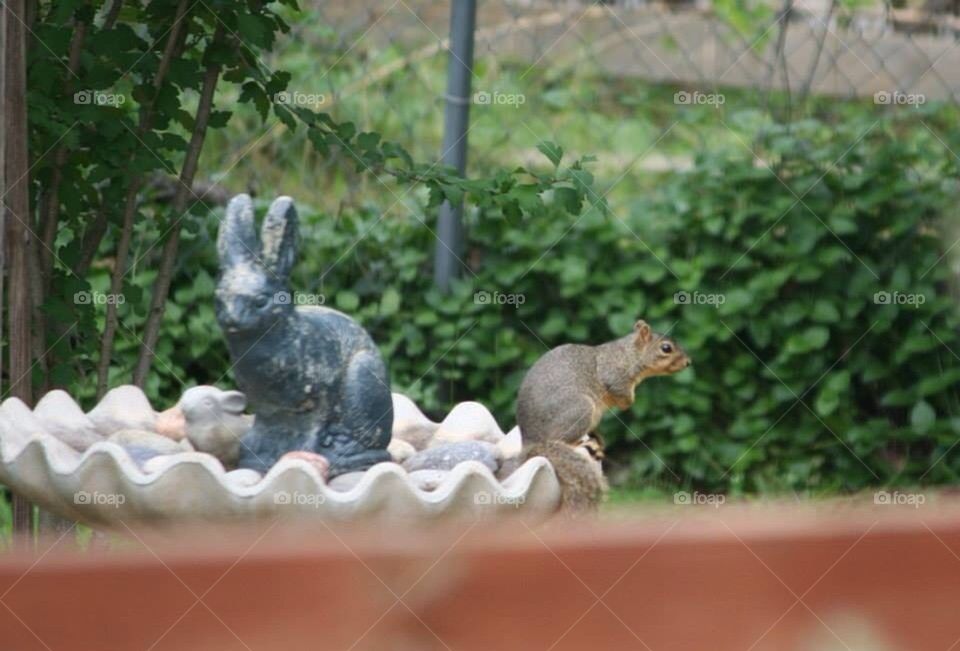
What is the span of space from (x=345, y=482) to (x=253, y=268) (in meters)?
0.38

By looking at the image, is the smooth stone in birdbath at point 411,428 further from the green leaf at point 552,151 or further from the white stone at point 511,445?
the green leaf at point 552,151

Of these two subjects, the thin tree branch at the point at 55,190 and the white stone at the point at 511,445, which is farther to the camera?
the thin tree branch at the point at 55,190

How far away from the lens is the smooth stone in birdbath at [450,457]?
8.69 ft

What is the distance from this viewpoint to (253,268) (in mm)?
2393

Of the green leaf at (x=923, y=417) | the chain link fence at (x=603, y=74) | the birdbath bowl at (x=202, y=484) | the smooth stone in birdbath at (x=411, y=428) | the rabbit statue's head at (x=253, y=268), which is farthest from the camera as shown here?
the chain link fence at (x=603, y=74)

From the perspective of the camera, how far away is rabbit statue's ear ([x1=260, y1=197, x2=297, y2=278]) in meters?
2.43

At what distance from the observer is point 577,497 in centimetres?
261

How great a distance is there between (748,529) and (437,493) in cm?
138

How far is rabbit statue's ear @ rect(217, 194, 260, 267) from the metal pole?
86.9 inches

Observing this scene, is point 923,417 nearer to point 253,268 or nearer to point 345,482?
point 345,482

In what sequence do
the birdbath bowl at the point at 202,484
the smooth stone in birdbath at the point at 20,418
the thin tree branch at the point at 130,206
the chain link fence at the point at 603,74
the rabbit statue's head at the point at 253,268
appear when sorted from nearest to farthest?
the birdbath bowl at the point at 202,484
the rabbit statue's head at the point at 253,268
the smooth stone in birdbath at the point at 20,418
the thin tree branch at the point at 130,206
the chain link fence at the point at 603,74

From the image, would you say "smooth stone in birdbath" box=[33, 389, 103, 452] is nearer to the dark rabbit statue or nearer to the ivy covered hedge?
the dark rabbit statue

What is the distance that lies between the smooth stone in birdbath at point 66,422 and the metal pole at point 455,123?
6.91 ft

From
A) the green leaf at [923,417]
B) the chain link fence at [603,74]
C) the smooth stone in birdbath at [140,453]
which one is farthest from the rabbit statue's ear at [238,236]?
the green leaf at [923,417]
